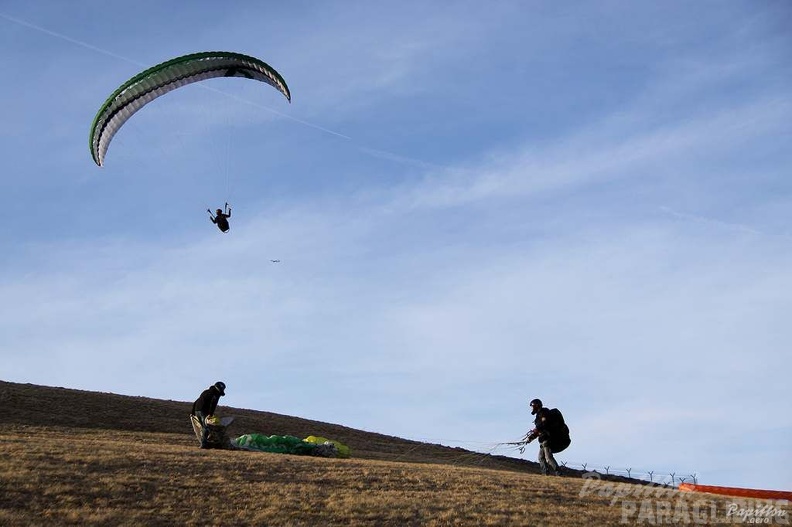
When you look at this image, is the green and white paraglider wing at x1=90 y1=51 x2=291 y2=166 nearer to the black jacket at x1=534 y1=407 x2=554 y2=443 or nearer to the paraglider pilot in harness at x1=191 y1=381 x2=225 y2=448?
the paraglider pilot in harness at x1=191 y1=381 x2=225 y2=448

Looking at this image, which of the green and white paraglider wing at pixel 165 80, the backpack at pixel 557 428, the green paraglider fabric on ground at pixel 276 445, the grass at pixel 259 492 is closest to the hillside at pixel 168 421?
the green paraglider fabric on ground at pixel 276 445

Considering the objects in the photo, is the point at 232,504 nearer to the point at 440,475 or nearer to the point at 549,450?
the point at 440,475

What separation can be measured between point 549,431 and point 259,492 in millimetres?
8627

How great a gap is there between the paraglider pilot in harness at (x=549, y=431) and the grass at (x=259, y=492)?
111cm

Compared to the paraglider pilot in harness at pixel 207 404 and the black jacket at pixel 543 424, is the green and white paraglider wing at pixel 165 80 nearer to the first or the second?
the paraglider pilot in harness at pixel 207 404

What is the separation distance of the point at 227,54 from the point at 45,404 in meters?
15.3

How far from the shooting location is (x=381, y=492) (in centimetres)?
1714

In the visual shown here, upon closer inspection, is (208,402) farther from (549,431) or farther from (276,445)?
(549,431)

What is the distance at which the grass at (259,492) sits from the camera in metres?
14.6

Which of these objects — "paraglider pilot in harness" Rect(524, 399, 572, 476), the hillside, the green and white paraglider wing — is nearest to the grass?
"paraglider pilot in harness" Rect(524, 399, 572, 476)

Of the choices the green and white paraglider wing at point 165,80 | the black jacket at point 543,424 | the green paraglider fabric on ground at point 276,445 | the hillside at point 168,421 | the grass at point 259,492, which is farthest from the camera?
the hillside at point 168,421

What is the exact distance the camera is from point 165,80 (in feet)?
85.0

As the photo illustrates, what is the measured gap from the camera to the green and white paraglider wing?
1009 inches

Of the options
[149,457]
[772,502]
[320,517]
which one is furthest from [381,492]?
[772,502]
